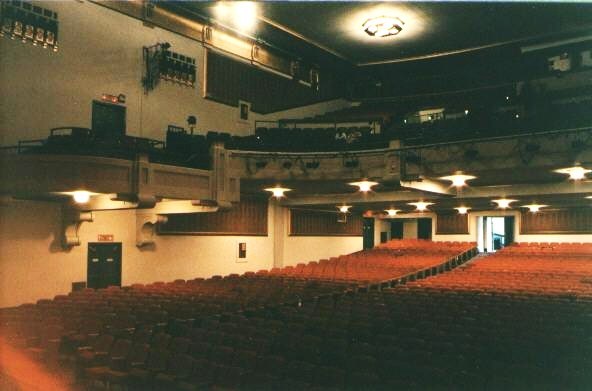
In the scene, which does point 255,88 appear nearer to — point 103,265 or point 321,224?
point 321,224

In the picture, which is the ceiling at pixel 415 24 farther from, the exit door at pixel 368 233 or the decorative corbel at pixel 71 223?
the exit door at pixel 368 233

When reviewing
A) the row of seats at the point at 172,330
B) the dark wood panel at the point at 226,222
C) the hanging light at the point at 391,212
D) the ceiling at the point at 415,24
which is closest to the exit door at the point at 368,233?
the hanging light at the point at 391,212

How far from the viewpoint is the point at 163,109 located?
15.2m

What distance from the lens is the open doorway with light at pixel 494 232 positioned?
2340 centimetres

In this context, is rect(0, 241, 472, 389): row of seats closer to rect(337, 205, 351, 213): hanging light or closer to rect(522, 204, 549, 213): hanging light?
rect(337, 205, 351, 213): hanging light

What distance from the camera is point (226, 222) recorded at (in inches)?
671

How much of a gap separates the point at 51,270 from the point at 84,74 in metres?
4.95

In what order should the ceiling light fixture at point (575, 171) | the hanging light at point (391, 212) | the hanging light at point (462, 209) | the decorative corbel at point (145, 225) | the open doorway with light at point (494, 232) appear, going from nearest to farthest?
the ceiling light fixture at point (575, 171) → the decorative corbel at point (145, 225) → the hanging light at point (462, 209) → the hanging light at point (391, 212) → the open doorway with light at point (494, 232)

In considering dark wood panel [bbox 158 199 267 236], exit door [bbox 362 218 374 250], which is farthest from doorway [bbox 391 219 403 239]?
dark wood panel [bbox 158 199 267 236]

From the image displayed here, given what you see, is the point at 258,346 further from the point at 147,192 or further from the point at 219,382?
the point at 147,192

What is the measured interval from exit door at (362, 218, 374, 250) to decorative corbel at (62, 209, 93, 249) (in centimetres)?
1526

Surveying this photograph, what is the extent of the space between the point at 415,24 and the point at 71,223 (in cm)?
1001

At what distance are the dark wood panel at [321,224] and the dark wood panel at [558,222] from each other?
7203 millimetres

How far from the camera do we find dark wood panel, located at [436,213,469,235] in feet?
78.5
